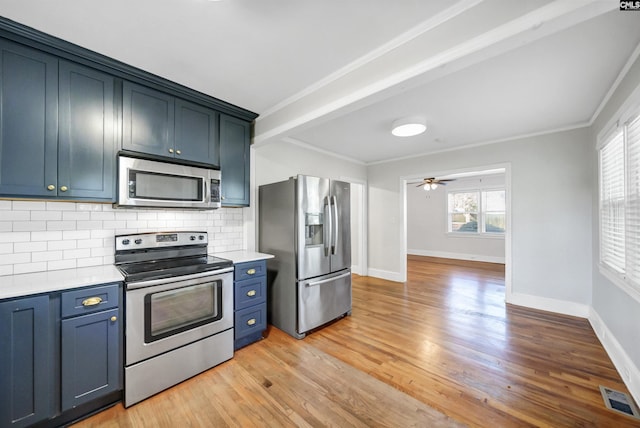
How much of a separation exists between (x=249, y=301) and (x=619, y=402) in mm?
3023

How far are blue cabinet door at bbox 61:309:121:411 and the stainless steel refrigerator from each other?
154 centimetres

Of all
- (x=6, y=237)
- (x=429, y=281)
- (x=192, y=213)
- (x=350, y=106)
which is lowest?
(x=429, y=281)

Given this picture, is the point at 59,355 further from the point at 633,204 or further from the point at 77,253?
the point at 633,204

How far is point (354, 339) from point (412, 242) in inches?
264

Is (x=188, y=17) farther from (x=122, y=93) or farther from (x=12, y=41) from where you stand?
(x=12, y=41)

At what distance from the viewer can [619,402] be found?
182 centimetres

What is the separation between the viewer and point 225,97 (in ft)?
8.53

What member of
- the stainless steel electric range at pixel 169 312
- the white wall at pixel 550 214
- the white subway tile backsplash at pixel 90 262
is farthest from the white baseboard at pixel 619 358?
the white subway tile backsplash at pixel 90 262

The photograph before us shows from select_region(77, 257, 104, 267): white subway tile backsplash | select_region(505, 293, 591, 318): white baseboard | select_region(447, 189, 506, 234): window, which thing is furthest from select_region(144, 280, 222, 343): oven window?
select_region(447, 189, 506, 234): window

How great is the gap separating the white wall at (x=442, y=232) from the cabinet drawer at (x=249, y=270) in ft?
23.1

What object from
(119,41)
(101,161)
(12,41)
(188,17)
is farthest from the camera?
(101,161)

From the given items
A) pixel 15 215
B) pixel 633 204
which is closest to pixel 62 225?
pixel 15 215

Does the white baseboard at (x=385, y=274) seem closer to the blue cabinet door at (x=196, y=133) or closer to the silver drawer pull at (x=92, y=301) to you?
the blue cabinet door at (x=196, y=133)

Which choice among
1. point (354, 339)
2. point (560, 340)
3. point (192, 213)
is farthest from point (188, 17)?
point (560, 340)
